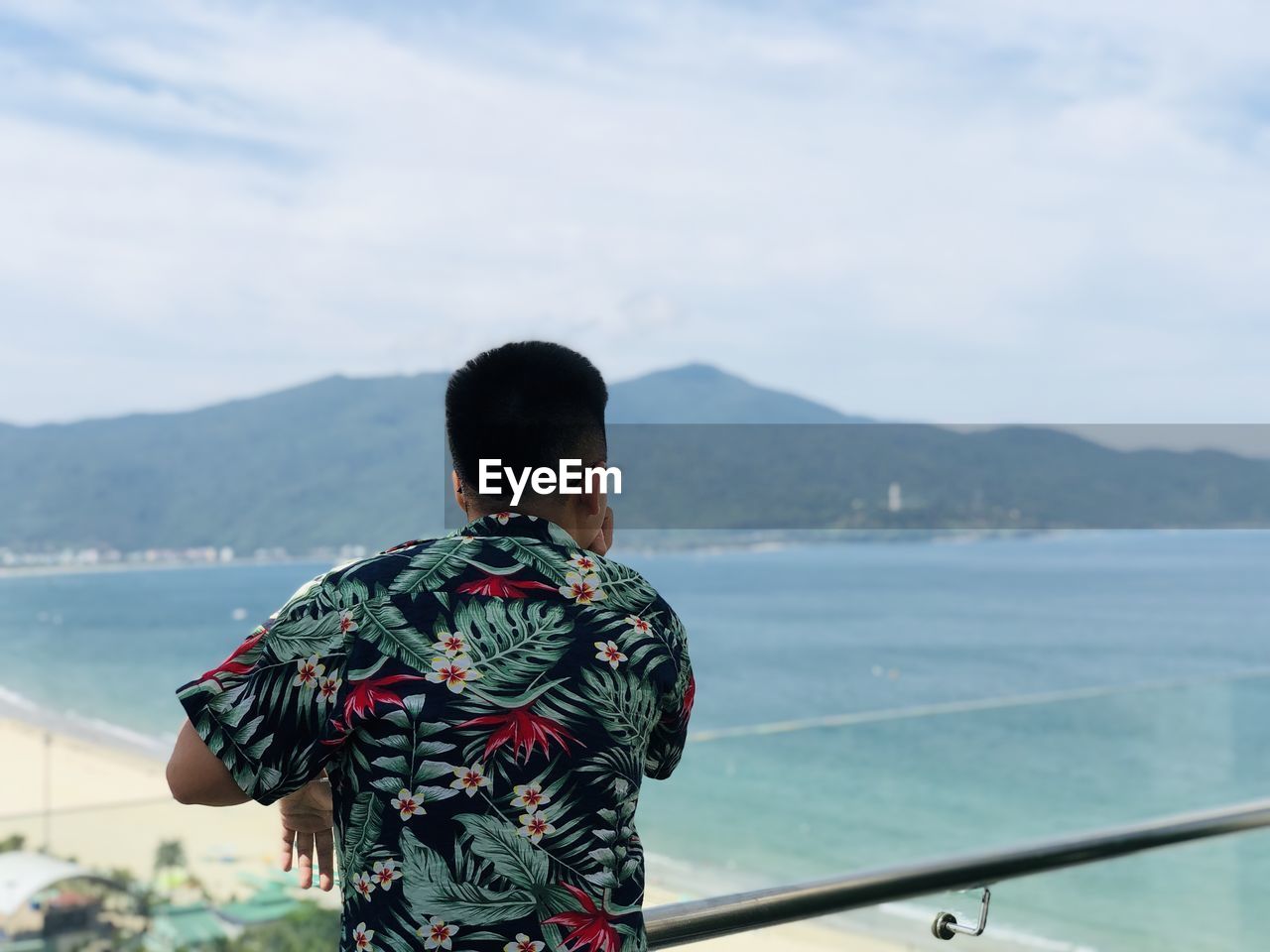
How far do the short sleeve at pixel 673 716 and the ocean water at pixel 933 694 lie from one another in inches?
31.5

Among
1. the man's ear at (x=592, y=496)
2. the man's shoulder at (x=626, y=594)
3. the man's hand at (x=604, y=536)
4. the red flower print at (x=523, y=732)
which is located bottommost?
the red flower print at (x=523, y=732)

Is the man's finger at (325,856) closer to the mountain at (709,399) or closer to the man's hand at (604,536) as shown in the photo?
the man's hand at (604,536)

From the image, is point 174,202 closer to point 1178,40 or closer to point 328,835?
point 1178,40

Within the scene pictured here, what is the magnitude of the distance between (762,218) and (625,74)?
1060cm

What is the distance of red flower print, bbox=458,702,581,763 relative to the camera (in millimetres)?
1002

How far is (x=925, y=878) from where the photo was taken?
170 cm

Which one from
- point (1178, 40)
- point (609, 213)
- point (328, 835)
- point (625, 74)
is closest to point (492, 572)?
point (328, 835)

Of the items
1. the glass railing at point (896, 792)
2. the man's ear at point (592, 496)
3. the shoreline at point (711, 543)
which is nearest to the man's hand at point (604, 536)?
the man's ear at point (592, 496)

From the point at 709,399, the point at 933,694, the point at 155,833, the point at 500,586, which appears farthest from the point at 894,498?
the point at 709,399

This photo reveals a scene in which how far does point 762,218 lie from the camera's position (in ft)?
236

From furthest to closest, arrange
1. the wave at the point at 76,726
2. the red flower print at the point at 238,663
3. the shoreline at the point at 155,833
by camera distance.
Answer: the wave at the point at 76,726 < the shoreline at the point at 155,833 < the red flower print at the point at 238,663

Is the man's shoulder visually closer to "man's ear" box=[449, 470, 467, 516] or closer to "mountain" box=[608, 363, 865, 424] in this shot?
"man's ear" box=[449, 470, 467, 516]

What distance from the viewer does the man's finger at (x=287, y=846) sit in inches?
45.6

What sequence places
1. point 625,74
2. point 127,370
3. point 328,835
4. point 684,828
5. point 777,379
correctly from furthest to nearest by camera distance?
point 127,370 < point 777,379 < point 625,74 < point 684,828 < point 328,835
